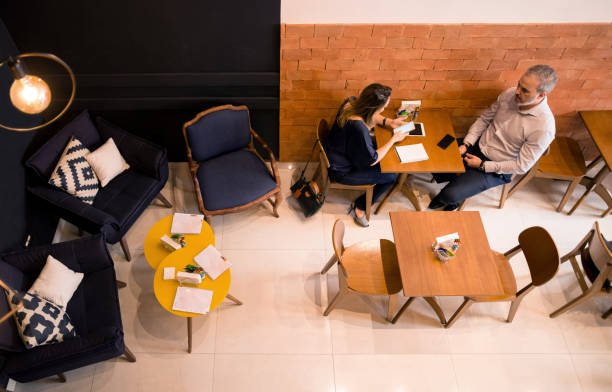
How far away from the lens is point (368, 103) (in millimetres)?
3410

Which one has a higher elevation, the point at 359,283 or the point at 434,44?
the point at 434,44

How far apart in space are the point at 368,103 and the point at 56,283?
2.80 meters

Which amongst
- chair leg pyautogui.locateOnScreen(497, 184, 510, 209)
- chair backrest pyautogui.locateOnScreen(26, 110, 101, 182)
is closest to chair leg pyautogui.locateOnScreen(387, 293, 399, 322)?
chair leg pyautogui.locateOnScreen(497, 184, 510, 209)

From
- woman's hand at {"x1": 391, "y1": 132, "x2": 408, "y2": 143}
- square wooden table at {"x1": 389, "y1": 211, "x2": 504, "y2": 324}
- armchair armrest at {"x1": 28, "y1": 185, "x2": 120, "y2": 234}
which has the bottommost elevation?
armchair armrest at {"x1": 28, "y1": 185, "x2": 120, "y2": 234}

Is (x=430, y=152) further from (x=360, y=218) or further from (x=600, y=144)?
(x=600, y=144)

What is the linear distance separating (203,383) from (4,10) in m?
3.37

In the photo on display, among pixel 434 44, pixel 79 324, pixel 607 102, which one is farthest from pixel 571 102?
pixel 79 324

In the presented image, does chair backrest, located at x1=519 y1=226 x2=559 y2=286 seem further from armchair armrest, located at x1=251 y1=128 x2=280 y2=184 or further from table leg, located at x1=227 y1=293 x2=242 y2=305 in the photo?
table leg, located at x1=227 y1=293 x2=242 y2=305

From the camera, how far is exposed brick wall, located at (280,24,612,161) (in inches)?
136

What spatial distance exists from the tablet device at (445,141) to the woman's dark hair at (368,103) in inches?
29.9

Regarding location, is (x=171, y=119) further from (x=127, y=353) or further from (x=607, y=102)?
(x=607, y=102)

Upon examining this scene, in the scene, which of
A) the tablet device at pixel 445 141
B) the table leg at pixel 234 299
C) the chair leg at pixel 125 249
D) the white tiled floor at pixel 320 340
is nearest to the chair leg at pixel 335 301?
the white tiled floor at pixel 320 340

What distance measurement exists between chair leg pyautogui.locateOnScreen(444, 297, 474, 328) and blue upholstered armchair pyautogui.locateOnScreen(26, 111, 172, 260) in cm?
290

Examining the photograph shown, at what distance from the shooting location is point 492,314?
146 inches
